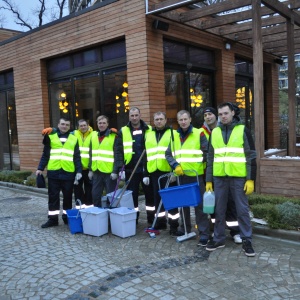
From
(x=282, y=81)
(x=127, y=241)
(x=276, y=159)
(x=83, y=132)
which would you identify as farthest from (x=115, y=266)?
(x=282, y=81)

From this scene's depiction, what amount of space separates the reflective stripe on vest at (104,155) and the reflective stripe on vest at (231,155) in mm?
2083

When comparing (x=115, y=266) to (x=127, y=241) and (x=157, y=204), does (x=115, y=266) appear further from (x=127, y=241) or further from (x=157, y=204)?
(x=157, y=204)

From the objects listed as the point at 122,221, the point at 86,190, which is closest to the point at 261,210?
the point at 122,221

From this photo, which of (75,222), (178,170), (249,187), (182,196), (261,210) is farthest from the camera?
(75,222)

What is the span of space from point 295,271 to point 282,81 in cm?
4465

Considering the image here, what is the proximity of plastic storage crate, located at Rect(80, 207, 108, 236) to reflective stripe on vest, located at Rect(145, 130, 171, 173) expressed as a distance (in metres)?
1.05

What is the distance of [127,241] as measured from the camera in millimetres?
5359

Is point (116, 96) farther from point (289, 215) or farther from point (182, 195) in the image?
point (289, 215)

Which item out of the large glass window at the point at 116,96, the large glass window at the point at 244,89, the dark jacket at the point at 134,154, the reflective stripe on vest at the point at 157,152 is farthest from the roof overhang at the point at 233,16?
the reflective stripe on vest at the point at 157,152

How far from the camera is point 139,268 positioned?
431cm

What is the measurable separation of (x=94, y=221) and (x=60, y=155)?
56.1 inches

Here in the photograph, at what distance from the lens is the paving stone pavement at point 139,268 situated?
3.68 metres

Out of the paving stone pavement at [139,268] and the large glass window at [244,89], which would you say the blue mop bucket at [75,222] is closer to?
the paving stone pavement at [139,268]

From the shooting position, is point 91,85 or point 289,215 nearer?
point 289,215
